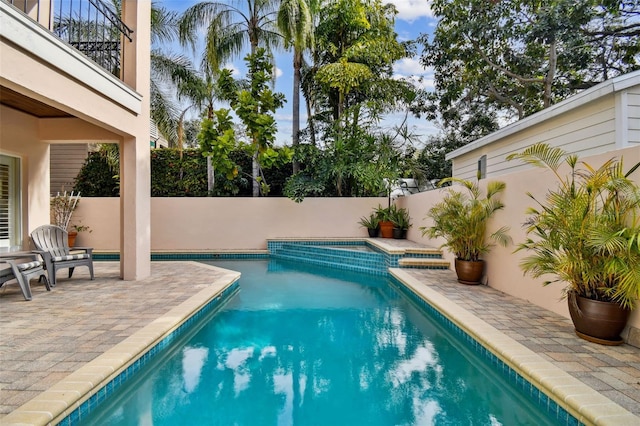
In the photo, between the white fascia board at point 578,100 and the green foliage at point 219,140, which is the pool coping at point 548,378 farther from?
the green foliage at point 219,140

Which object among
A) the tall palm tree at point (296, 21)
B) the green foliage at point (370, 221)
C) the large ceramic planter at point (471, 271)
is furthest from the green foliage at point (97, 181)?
the large ceramic planter at point (471, 271)

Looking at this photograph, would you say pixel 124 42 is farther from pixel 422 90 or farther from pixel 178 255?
pixel 422 90

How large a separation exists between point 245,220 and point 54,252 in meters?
6.41

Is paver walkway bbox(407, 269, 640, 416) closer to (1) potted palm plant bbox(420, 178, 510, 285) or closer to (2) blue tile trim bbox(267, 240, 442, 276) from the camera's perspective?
(1) potted palm plant bbox(420, 178, 510, 285)

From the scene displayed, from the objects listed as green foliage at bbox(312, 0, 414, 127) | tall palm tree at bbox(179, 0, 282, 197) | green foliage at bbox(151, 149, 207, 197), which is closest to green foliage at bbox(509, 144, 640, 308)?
green foliage at bbox(312, 0, 414, 127)

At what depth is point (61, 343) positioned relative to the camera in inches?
141

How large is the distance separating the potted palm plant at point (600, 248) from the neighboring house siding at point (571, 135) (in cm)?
244

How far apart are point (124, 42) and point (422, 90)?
11.7 m

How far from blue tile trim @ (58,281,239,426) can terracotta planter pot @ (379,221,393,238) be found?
7.47 metres

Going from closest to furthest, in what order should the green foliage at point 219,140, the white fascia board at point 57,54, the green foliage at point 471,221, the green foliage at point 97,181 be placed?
the white fascia board at point 57,54 → the green foliage at point 471,221 → the green foliage at point 219,140 → the green foliage at point 97,181

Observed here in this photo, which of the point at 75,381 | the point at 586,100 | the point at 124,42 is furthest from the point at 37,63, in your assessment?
the point at 586,100

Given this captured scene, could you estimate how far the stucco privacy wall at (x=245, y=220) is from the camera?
1233cm

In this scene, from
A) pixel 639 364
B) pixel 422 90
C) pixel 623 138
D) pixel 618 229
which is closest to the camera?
pixel 639 364

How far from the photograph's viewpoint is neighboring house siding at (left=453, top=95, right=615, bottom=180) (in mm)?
5730
